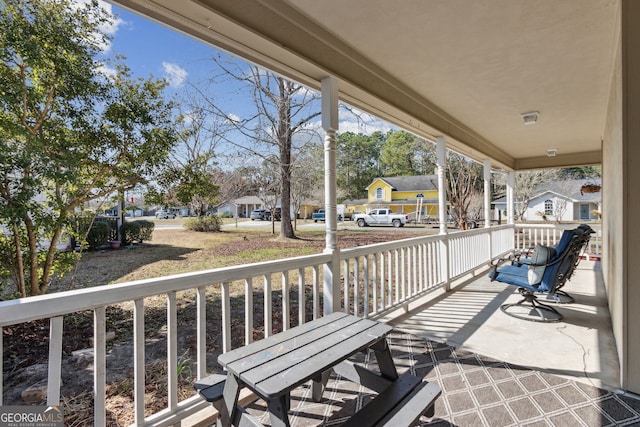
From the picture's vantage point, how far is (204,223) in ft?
37.3

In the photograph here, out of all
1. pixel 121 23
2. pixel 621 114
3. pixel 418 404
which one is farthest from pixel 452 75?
pixel 121 23

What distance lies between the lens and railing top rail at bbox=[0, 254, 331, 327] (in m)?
1.15

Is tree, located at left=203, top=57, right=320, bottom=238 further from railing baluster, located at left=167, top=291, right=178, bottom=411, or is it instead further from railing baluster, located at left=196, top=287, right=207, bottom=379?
railing baluster, located at left=167, top=291, right=178, bottom=411

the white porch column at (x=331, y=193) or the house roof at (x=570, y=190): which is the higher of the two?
the house roof at (x=570, y=190)

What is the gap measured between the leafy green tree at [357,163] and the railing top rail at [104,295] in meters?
24.4

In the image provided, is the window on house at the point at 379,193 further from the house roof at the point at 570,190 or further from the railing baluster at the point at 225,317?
the railing baluster at the point at 225,317

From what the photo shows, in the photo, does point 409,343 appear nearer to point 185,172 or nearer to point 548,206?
point 185,172

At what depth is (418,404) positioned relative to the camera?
1.36 m

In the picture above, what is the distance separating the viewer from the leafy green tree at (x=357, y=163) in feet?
87.8

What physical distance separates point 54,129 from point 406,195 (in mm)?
22972

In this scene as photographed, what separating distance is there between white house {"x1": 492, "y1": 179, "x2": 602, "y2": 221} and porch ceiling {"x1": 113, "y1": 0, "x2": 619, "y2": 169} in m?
20.3

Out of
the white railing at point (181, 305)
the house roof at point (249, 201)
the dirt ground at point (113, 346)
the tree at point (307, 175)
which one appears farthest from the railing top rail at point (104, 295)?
the house roof at point (249, 201)

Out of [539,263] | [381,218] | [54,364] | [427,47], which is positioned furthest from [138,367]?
[381,218]

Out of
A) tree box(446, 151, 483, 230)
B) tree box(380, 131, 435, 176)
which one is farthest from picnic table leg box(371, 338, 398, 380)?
tree box(380, 131, 435, 176)
